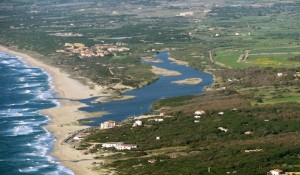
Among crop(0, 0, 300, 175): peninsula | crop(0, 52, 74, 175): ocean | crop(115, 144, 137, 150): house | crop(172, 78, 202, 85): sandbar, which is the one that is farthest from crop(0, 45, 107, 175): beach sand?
crop(172, 78, 202, 85): sandbar

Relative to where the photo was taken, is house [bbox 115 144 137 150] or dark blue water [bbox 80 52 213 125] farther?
dark blue water [bbox 80 52 213 125]

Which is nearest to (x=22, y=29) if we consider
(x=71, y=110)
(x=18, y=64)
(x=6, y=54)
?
(x=6, y=54)

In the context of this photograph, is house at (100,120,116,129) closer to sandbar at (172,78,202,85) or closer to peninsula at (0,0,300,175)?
peninsula at (0,0,300,175)

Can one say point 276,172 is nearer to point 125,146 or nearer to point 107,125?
point 125,146

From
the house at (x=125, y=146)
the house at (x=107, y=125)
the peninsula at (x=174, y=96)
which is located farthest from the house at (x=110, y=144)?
the house at (x=107, y=125)

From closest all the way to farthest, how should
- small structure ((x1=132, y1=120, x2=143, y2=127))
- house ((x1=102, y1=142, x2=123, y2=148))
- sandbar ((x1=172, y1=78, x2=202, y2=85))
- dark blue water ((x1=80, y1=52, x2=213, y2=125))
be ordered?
house ((x1=102, y1=142, x2=123, y2=148)) → small structure ((x1=132, y1=120, x2=143, y2=127)) → dark blue water ((x1=80, y1=52, x2=213, y2=125)) → sandbar ((x1=172, y1=78, x2=202, y2=85))

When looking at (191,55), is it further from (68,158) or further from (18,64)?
(68,158)
